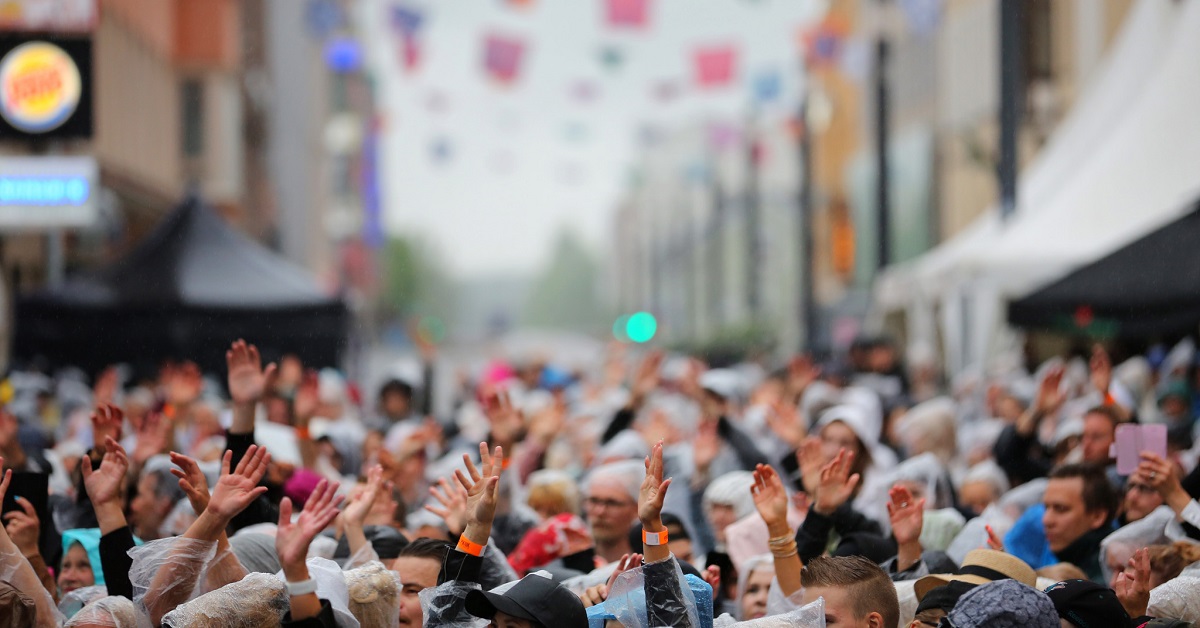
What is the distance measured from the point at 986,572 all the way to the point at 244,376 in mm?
2996

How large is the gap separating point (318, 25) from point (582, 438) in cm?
3613

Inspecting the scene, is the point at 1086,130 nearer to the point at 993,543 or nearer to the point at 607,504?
the point at 607,504

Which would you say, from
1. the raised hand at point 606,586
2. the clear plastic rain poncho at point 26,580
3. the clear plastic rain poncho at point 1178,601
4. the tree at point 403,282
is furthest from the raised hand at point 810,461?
the tree at point 403,282

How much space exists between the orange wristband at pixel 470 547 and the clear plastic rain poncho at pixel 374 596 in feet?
0.81

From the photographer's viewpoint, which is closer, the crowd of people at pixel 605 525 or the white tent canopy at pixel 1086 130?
the crowd of people at pixel 605 525

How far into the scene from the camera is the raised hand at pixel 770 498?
203 inches

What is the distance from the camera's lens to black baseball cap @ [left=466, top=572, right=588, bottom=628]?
431 centimetres

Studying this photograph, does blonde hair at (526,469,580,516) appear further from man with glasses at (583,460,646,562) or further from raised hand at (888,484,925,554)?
raised hand at (888,484,925,554)

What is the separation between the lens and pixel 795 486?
8.35 meters

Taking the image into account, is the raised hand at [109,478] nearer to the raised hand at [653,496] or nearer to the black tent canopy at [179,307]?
the raised hand at [653,496]

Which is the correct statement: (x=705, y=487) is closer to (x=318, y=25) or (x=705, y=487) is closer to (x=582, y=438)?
(x=582, y=438)

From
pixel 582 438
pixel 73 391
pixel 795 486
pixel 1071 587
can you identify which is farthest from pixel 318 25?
pixel 1071 587

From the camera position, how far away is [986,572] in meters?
4.94

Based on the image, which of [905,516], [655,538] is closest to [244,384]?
[655,538]
